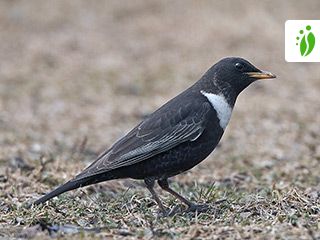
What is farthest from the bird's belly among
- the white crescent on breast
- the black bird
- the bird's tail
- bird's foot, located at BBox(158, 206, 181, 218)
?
the bird's tail

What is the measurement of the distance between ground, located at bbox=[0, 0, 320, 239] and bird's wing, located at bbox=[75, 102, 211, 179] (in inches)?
15.5

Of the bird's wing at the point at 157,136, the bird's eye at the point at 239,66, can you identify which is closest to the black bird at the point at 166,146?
the bird's wing at the point at 157,136

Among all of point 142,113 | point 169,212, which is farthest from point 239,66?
point 142,113

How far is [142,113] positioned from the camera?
37.2ft

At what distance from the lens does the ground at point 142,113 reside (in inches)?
223

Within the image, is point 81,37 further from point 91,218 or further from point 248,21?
point 91,218

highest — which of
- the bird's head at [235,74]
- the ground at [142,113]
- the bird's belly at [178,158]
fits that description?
the bird's head at [235,74]

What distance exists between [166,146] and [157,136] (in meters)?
0.11

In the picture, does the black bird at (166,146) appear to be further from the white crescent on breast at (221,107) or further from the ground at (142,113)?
the ground at (142,113)

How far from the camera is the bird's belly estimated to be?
592cm

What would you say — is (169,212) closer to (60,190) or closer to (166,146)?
(166,146)

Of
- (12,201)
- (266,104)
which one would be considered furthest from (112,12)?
(12,201)

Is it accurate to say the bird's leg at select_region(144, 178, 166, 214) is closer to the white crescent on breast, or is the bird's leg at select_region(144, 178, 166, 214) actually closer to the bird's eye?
the white crescent on breast

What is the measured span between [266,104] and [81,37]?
4.87 meters
